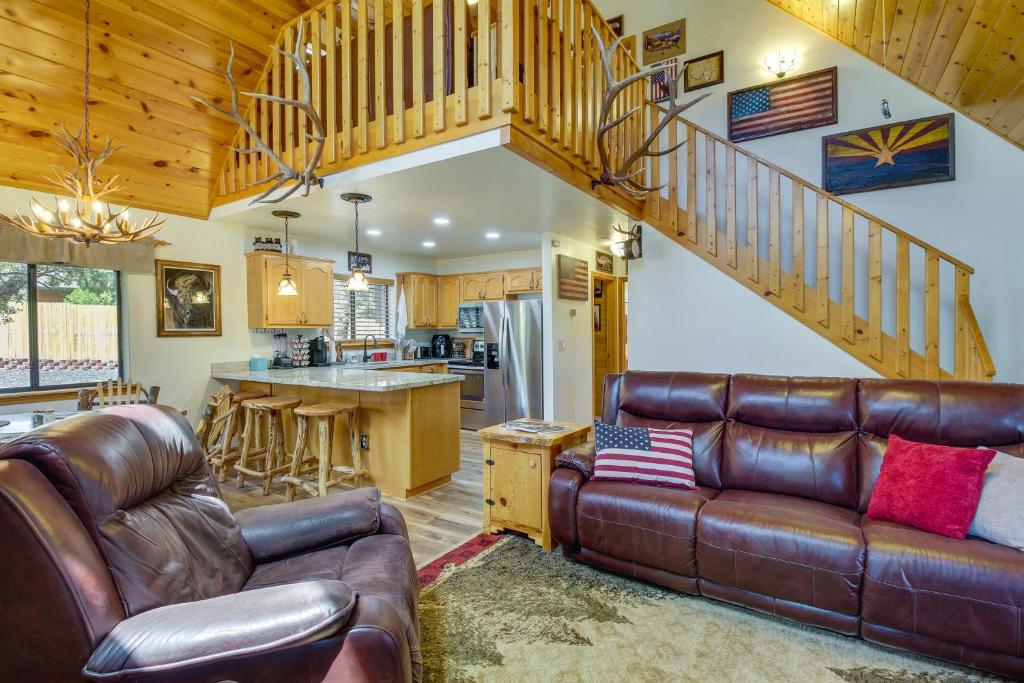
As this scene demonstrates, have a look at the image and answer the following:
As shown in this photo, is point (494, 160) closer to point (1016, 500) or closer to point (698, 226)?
point (698, 226)

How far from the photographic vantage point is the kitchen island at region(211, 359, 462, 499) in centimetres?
372

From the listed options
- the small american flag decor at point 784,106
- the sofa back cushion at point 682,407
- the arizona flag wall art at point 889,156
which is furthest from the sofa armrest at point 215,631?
the small american flag decor at point 784,106

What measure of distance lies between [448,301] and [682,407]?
4816 millimetres

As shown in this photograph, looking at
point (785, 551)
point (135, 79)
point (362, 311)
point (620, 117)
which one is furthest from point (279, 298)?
point (785, 551)

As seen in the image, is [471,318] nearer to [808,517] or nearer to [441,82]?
[441,82]

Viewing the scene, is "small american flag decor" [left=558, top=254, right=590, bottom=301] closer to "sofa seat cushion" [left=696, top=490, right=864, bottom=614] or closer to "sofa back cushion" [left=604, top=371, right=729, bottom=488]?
"sofa back cushion" [left=604, top=371, right=729, bottom=488]

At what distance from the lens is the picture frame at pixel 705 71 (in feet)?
17.3

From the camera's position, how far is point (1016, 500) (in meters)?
1.81

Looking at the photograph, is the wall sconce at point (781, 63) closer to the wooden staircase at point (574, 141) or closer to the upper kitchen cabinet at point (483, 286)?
the wooden staircase at point (574, 141)

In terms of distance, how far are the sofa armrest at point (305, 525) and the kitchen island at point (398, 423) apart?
1.63m

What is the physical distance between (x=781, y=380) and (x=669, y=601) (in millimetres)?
1331

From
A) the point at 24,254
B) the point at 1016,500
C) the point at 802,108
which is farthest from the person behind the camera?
the point at 802,108

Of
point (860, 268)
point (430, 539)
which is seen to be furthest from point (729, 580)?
point (860, 268)

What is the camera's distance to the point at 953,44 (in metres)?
3.77
